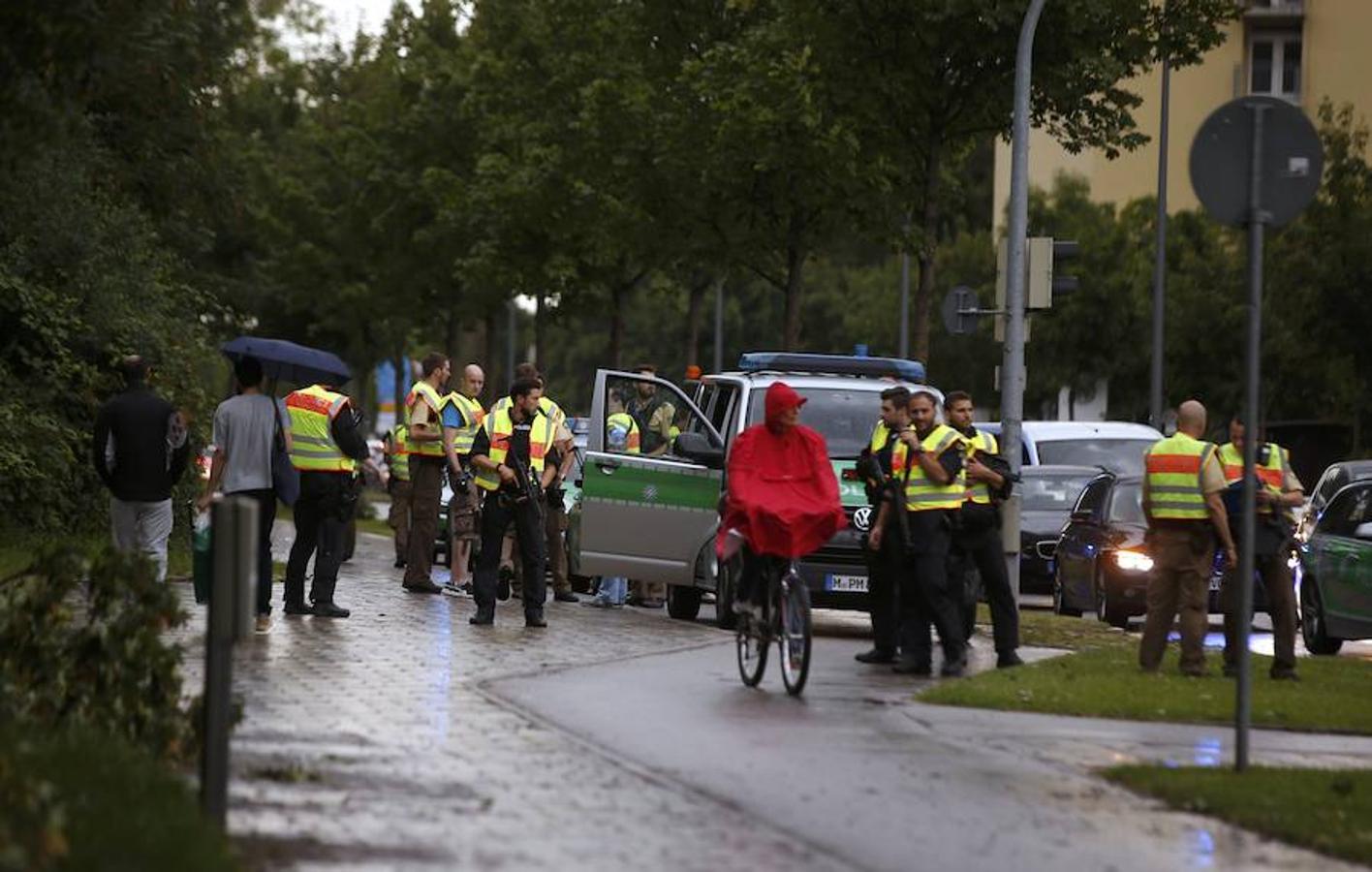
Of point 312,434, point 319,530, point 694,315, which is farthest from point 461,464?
point 694,315

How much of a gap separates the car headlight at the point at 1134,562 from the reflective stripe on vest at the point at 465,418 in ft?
18.8

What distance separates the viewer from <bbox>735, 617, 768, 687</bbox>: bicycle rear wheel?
571 inches

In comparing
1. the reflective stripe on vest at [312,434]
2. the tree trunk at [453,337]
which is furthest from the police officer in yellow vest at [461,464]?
the tree trunk at [453,337]

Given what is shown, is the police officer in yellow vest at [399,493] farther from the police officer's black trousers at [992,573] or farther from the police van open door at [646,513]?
the police officer's black trousers at [992,573]

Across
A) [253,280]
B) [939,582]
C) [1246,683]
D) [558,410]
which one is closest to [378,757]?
[1246,683]

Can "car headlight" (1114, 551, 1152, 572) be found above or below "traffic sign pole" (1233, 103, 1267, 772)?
below

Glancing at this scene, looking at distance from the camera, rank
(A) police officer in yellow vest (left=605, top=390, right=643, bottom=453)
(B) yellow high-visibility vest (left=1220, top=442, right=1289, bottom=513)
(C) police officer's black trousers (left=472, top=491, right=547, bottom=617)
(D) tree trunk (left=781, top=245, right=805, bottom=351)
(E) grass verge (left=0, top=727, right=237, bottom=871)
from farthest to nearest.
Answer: (D) tree trunk (left=781, top=245, right=805, bottom=351) < (A) police officer in yellow vest (left=605, top=390, right=643, bottom=453) < (C) police officer's black trousers (left=472, top=491, right=547, bottom=617) < (B) yellow high-visibility vest (left=1220, top=442, right=1289, bottom=513) < (E) grass verge (left=0, top=727, right=237, bottom=871)

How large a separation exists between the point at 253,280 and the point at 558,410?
3656cm

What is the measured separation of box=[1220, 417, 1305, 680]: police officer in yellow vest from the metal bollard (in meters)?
9.23

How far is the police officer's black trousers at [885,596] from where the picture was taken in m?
16.7

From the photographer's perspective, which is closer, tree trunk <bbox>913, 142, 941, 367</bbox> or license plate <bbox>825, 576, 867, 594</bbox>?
license plate <bbox>825, 576, 867, 594</bbox>

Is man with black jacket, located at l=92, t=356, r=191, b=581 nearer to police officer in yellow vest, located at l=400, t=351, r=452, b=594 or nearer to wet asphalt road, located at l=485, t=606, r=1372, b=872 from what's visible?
wet asphalt road, located at l=485, t=606, r=1372, b=872

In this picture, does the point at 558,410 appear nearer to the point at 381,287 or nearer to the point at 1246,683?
the point at 1246,683

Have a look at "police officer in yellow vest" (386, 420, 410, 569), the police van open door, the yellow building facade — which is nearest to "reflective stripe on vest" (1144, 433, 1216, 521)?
the police van open door
